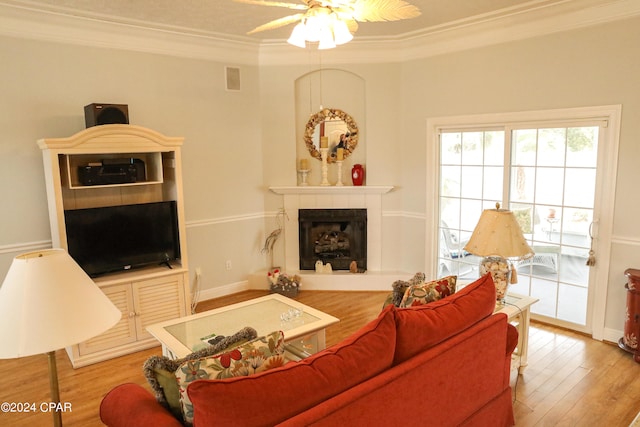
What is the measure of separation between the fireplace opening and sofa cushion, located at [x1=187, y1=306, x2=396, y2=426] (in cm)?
356

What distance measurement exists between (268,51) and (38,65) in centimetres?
241

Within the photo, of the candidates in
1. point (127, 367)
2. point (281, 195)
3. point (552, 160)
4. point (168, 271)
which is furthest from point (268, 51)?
point (127, 367)

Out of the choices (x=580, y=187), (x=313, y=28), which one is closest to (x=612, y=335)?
(x=580, y=187)

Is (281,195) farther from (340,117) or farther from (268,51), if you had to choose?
(268,51)

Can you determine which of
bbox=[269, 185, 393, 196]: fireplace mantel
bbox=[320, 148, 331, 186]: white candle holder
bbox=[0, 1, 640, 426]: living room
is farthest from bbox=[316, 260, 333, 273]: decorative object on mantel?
bbox=[320, 148, 331, 186]: white candle holder

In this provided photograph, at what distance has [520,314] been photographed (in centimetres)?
324

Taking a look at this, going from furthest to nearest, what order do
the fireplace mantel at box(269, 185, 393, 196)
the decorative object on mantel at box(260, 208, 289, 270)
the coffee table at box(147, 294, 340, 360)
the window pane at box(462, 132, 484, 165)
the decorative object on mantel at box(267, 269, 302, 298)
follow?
the decorative object on mantel at box(260, 208, 289, 270)
the fireplace mantel at box(269, 185, 393, 196)
the decorative object on mantel at box(267, 269, 302, 298)
the window pane at box(462, 132, 484, 165)
the coffee table at box(147, 294, 340, 360)

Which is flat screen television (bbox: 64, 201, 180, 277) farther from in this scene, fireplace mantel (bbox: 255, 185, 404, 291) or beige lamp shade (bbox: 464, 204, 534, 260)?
beige lamp shade (bbox: 464, 204, 534, 260)

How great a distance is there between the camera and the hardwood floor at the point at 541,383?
2924 mm

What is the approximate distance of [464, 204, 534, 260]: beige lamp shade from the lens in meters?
2.91

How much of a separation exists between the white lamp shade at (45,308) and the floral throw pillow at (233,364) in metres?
0.34

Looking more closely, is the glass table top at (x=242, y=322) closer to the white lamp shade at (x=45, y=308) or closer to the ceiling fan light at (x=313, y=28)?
the white lamp shade at (x=45, y=308)

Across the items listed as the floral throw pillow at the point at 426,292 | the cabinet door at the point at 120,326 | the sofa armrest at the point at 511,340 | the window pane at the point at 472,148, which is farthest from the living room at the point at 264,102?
the floral throw pillow at the point at 426,292

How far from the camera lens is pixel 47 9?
12.6ft
